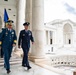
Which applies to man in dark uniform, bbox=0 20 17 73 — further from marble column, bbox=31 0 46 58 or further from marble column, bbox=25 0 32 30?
marble column, bbox=25 0 32 30

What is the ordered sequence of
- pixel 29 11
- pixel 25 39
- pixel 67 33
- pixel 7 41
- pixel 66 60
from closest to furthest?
1. pixel 7 41
2. pixel 25 39
3. pixel 29 11
4. pixel 66 60
5. pixel 67 33

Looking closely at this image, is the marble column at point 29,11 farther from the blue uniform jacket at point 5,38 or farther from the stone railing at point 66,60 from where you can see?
the stone railing at point 66,60

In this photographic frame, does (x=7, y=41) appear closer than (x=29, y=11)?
Yes

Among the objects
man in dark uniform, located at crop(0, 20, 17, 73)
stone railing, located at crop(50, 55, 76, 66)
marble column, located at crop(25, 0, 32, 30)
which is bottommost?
stone railing, located at crop(50, 55, 76, 66)

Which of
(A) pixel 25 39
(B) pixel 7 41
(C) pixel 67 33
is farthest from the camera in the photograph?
(C) pixel 67 33

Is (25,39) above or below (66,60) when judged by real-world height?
above

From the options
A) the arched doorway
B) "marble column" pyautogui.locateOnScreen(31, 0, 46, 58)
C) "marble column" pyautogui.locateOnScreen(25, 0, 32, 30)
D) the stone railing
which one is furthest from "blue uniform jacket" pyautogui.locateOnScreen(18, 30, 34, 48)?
the arched doorway

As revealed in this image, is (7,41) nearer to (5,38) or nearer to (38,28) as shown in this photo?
(5,38)

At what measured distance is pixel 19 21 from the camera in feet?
68.0

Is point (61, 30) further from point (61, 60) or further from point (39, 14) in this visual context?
point (39, 14)

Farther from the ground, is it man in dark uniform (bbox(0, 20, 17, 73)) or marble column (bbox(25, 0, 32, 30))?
marble column (bbox(25, 0, 32, 30))

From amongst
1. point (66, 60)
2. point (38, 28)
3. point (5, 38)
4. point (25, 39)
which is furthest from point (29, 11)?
point (66, 60)

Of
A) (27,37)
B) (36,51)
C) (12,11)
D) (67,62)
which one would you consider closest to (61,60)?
(67,62)

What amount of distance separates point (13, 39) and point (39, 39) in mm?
4053
